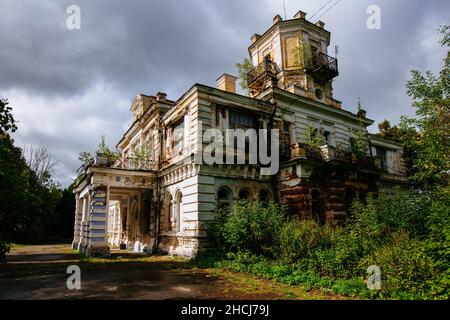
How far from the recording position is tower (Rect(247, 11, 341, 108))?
22.2m

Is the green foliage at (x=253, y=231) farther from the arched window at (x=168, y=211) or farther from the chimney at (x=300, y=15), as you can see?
the chimney at (x=300, y=15)

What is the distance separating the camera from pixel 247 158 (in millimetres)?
17062

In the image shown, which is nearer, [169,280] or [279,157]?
[169,280]

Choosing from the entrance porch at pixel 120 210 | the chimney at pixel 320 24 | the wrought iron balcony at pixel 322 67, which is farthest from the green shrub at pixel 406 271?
the chimney at pixel 320 24

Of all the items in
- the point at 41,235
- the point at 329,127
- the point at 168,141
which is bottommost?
the point at 41,235

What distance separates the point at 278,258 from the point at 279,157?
7.74 m

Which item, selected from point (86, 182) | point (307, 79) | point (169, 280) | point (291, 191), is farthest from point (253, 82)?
point (169, 280)

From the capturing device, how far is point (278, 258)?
439 inches

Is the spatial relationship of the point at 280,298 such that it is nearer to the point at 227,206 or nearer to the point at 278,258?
the point at 278,258

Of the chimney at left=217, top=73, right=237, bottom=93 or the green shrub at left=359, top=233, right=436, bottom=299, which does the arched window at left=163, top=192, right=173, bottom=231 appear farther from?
the green shrub at left=359, top=233, right=436, bottom=299

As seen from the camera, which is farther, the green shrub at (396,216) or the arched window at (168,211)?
the arched window at (168,211)

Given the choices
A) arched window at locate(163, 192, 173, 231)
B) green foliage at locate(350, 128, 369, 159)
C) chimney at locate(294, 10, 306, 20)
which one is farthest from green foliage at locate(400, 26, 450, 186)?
arched window at locate(163, 192, 173, 231)

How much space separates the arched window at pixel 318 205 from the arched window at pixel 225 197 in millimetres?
4513

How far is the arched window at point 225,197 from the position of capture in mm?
16133
